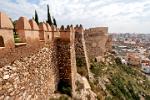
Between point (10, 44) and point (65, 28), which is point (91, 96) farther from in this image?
point (10, 44)

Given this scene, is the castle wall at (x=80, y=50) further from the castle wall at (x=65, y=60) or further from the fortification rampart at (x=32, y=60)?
the castle wall at (x=65, y=60)

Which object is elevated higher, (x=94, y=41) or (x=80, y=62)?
(x=94, y=41)

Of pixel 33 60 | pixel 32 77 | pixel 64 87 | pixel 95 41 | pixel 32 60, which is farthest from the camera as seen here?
pixel 95 41

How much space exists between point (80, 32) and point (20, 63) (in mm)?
10531

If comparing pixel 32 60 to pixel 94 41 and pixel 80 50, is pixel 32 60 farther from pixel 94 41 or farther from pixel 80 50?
pixel 94 41

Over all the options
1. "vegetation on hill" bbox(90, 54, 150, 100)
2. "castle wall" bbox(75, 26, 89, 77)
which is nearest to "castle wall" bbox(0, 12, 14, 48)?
"vegetation on hill" bbox(90, 54, 150, 100)

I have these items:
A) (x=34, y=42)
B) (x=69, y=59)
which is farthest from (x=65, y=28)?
(x=34, y=42)

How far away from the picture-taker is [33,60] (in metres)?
6.88

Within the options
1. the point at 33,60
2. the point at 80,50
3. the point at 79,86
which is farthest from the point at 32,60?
the point at 80,50

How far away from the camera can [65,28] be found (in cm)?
1111

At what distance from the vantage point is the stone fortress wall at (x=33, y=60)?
4.84m

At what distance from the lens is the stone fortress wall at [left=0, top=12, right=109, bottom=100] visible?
15.9 feet

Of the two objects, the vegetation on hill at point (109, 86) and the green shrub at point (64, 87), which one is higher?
the green shrub at point (64, 87)

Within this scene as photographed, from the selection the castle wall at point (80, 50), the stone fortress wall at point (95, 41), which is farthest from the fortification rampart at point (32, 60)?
the stone fortress wall at point (95, 41)
